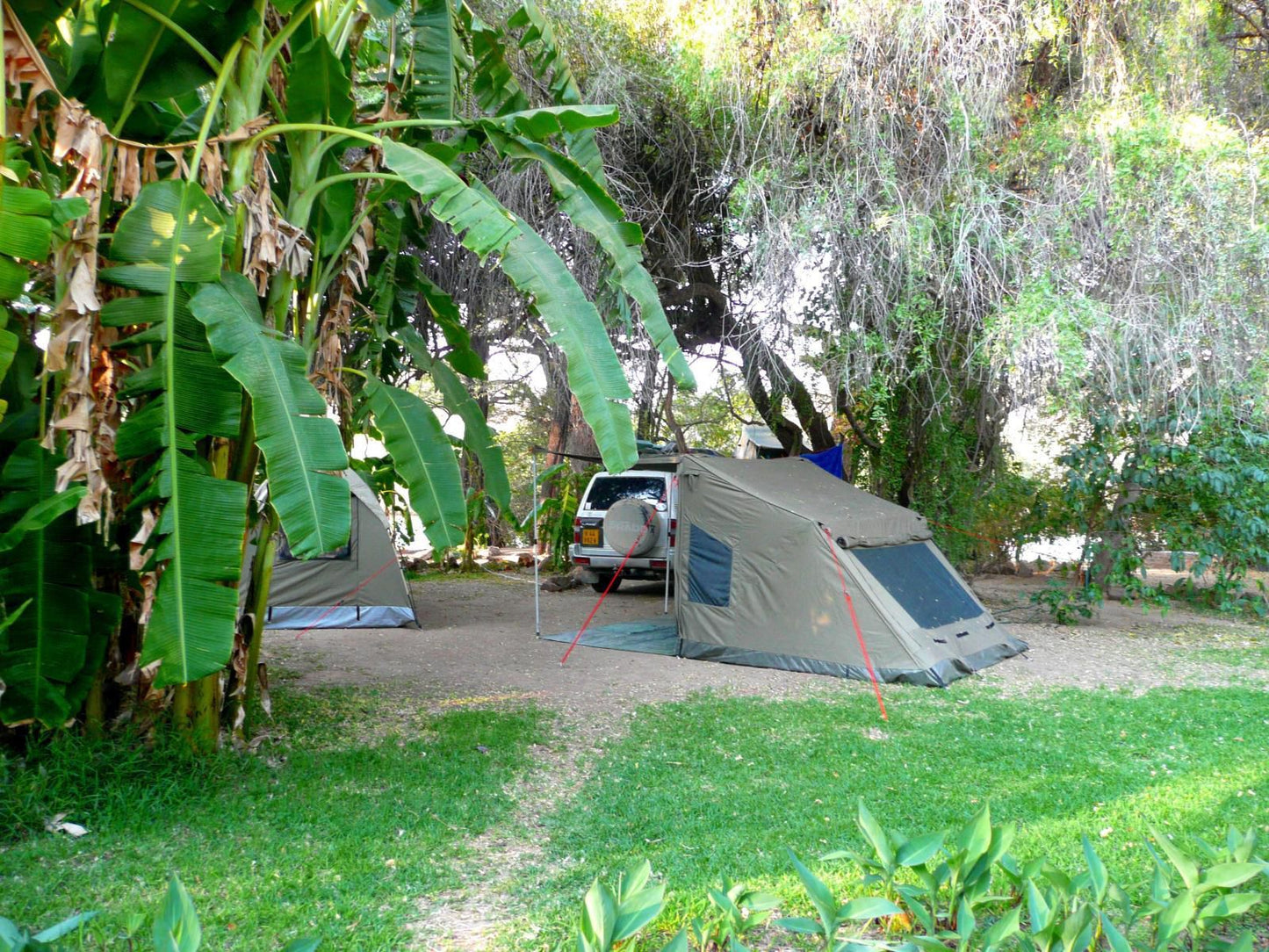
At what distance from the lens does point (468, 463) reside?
15367mm

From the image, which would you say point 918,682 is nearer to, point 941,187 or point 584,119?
point 941,187

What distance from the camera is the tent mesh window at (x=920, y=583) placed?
25.6 feet

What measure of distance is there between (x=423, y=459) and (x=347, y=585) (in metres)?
5.36

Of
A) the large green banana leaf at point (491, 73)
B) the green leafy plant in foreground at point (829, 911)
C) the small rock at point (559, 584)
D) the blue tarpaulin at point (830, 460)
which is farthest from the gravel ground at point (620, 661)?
the large green banana leaf at point (491, 73)

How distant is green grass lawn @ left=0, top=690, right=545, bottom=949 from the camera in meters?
3.46

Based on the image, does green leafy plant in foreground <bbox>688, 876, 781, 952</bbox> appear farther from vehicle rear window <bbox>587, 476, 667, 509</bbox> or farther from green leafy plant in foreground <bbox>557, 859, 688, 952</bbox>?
vehicle rear window <bbox>587, 476, 667, 509</bbox>

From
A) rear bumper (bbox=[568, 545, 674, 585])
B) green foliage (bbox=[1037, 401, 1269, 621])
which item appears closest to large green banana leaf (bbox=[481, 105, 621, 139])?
green foliage (bbox=[1037, 401, 1269, 621])

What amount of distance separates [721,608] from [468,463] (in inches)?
314

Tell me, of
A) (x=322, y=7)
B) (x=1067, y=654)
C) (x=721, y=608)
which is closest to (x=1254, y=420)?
(x=1067, y=654)

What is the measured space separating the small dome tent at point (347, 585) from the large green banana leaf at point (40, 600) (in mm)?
5598

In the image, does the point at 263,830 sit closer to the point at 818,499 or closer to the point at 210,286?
the point at 210,286

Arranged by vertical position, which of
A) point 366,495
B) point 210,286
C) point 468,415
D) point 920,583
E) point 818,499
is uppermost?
point 210,286

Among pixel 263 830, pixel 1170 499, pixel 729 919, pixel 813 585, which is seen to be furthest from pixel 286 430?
pixel 1170 499

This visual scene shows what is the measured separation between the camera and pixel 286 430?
3895 mm
